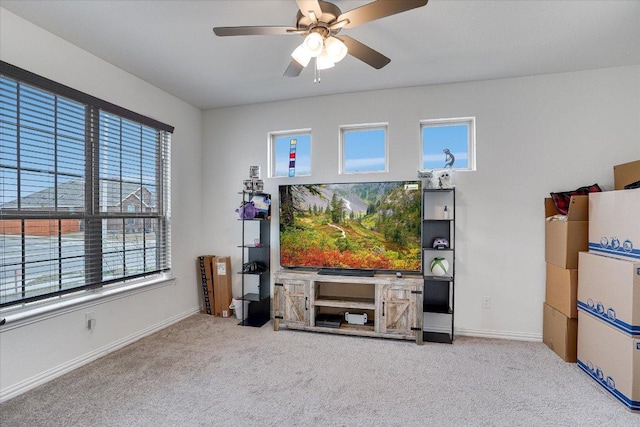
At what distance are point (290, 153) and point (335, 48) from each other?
7.13 ft

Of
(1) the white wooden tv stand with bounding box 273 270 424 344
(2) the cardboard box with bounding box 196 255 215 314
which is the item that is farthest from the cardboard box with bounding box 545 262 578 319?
(2) the cardboard box with bounding box 196 255 215 314

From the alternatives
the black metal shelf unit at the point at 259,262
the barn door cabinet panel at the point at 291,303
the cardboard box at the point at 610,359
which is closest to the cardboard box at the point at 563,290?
the cardboard box at the point at 610,359

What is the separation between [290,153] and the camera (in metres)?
3.96

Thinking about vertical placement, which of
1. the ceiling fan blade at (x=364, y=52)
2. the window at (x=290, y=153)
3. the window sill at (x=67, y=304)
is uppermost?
the ceiling fan blade at (x=364, y=52)

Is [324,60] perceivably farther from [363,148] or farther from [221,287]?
[221,287]

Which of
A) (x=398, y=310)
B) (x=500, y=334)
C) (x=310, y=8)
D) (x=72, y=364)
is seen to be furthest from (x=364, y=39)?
(x=72, y=364)

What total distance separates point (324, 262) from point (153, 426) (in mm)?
2137

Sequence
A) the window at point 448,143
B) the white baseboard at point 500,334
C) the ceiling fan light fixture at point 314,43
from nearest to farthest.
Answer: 1. the ceiling fan light fixture at point 314,43
2. the white baseboard at point 500,334
3. the window at point 448,143

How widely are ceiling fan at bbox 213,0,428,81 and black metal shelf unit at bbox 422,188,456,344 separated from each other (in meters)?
1.78

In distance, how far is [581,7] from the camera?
2096mm

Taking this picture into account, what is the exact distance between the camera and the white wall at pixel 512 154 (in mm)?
3016

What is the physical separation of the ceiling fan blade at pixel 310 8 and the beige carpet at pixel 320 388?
2409 mm

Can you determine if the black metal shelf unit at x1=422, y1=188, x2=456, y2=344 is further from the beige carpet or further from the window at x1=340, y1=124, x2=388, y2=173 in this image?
the window at x1=340, y1=124, x2=388, y2=173

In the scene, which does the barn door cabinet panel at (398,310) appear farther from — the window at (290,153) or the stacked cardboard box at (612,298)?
the window at (290,153)
